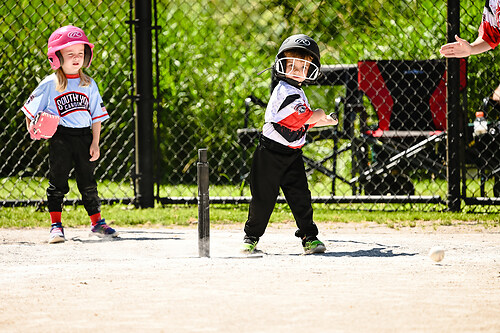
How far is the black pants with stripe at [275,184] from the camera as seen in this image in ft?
15.6

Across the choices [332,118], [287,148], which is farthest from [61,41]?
[332,118]

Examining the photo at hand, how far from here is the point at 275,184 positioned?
15.6 ft

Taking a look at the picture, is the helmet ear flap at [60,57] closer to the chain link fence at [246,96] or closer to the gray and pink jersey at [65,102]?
the gray and pink jersey at [65,102]

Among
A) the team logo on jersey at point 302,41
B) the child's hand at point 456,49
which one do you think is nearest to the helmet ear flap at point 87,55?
the team logo on jersey at point 302,41

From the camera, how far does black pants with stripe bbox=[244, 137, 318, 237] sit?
15.6 feet

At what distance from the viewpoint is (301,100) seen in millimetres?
4645

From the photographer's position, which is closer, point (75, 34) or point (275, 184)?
point (275, 184)

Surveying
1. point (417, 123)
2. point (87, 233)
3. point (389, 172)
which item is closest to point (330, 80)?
point (417, 123)

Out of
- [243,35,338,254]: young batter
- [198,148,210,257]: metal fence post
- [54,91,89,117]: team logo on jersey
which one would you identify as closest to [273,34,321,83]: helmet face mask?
[243,35,338,254]: young batter

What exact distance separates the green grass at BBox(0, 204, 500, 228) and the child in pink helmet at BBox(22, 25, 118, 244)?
80 cm

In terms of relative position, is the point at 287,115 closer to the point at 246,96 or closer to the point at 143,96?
the point at 143,96

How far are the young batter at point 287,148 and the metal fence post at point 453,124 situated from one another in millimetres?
2243

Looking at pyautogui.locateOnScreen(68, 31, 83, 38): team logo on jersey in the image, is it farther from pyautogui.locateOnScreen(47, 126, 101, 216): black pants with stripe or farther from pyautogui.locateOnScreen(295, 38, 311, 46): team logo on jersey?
→ pyautogui.locateOnScreen(295, 38, 311, 46): team logo on jersey

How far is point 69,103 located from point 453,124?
10.4ft
